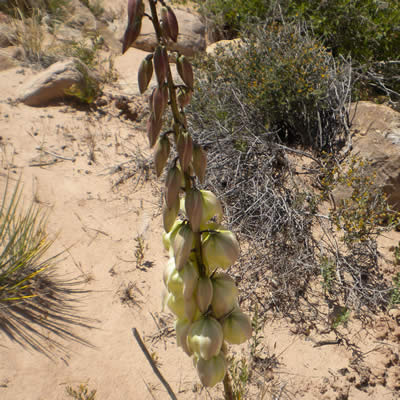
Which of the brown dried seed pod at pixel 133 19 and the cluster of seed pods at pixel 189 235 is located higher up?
the brown dried seed pod at pixel 133 19

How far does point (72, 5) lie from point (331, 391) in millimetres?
8329

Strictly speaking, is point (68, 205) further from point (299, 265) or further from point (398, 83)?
point (398, 83)

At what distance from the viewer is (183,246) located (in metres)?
0.96

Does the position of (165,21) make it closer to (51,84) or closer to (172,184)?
(172,184)

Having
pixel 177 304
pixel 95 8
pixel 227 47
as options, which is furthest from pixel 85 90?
pixel 95 8

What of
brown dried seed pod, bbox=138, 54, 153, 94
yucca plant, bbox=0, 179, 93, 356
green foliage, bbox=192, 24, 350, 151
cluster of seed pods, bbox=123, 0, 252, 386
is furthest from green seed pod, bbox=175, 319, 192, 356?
green foliage, bbox=192, 24, 350, 151

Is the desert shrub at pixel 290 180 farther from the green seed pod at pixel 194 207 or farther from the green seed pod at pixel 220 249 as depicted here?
the green seed pod at pixel 194 207

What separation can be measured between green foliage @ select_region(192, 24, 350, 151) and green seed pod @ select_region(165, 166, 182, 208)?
226 centimetres

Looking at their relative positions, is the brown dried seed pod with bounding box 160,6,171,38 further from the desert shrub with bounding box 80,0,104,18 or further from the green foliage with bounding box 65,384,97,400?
the desert shrub with bounding box 80,0,104,18

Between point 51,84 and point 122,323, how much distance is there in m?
3.43

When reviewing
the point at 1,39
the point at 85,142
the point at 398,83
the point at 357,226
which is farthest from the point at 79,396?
the point at 1,39

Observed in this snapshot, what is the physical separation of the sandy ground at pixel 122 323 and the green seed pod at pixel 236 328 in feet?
3.29

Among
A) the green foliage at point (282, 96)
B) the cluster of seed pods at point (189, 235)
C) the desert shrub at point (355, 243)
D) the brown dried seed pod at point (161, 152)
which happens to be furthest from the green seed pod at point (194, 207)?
the green foliage at point (282, 96)

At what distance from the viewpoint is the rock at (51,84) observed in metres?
4.40
